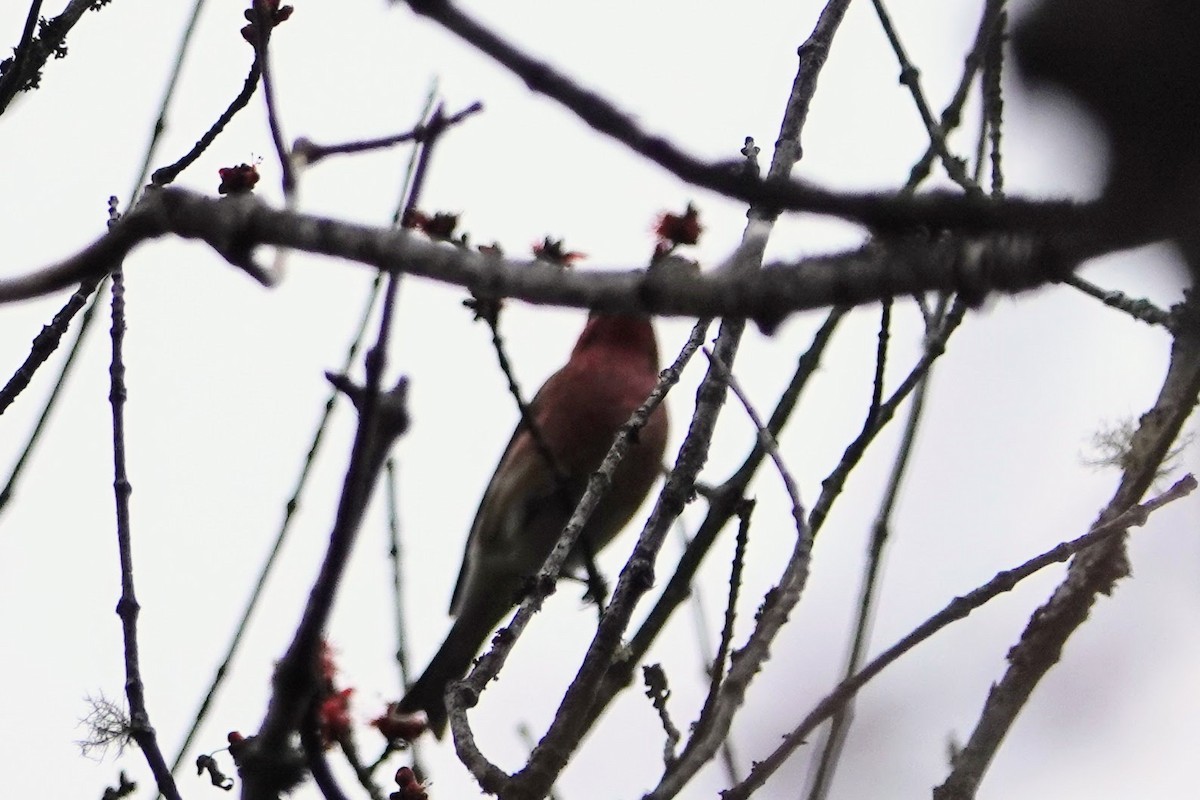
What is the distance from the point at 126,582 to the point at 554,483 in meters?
3.03

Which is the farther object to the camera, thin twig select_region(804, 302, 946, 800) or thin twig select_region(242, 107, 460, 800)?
thin twig select_region(804, 302, 946, 800)

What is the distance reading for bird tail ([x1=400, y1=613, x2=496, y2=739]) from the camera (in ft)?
19.1

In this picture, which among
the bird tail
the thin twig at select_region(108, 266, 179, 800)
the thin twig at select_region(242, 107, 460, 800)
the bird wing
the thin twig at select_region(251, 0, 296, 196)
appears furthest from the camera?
the bird wing

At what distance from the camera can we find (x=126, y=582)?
116 inches

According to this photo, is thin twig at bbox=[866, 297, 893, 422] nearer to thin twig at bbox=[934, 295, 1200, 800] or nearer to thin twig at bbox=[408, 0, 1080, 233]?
thin twig at bbox=[934, 295, 1200, 800]

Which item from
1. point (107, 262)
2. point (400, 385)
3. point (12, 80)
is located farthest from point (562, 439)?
point (400, 385)

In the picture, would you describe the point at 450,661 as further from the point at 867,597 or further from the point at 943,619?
the point at 943,619

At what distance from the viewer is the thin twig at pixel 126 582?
2664 mm

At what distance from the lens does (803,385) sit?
3.48 metres

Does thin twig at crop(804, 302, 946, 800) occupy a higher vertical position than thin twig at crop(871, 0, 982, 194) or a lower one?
lower

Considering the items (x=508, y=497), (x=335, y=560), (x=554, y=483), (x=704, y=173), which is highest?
(x=508, y=497)

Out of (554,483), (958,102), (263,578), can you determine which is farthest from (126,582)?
(554,483)

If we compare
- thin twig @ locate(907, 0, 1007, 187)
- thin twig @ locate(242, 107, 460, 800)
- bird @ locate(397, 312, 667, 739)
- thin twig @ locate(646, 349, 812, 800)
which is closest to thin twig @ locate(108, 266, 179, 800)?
thin twig @ locate(646, 349, 812, 800)

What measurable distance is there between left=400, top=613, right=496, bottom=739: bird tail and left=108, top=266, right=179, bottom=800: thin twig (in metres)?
2.74
